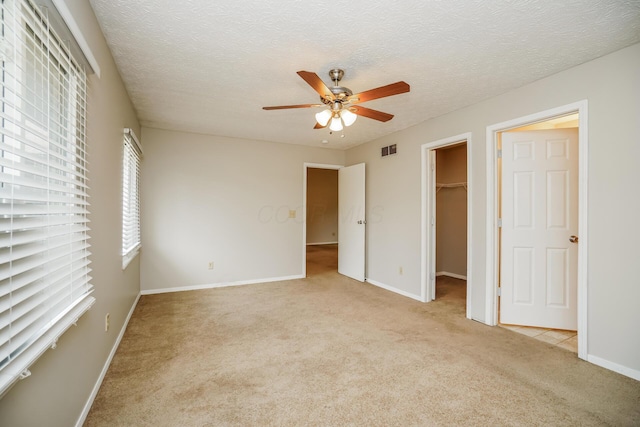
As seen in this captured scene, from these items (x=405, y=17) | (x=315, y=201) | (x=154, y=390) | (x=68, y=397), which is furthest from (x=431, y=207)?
(x=315, y=201)

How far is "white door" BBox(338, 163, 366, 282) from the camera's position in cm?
506

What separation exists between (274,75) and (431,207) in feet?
8.76

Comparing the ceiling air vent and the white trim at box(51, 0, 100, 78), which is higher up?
the ceiling air vent

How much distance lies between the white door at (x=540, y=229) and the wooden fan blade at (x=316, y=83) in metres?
2.11

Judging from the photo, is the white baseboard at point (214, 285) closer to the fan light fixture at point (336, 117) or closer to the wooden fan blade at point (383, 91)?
the fan light fixture at point (336, 117)

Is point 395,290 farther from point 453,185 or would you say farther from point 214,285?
point 214,285

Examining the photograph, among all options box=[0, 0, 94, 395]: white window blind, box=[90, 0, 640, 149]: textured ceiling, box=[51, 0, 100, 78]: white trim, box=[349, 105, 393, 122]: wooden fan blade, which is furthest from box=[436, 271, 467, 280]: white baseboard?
box=[51, 0, 100, 78]: white trim

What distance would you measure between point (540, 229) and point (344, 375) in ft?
8.32

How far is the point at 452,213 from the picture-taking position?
5508 millimetres

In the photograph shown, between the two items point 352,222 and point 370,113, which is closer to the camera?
point 370,113

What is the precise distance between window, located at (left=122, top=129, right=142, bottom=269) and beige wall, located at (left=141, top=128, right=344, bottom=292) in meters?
0.40

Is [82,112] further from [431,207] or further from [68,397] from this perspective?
[431,207]

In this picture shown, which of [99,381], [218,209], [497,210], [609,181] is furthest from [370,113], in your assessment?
[218,209]

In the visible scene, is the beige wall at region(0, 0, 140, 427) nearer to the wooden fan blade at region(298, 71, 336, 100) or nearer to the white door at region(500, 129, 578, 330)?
the wooden fan blade at region(298, 71, 336, 100)
